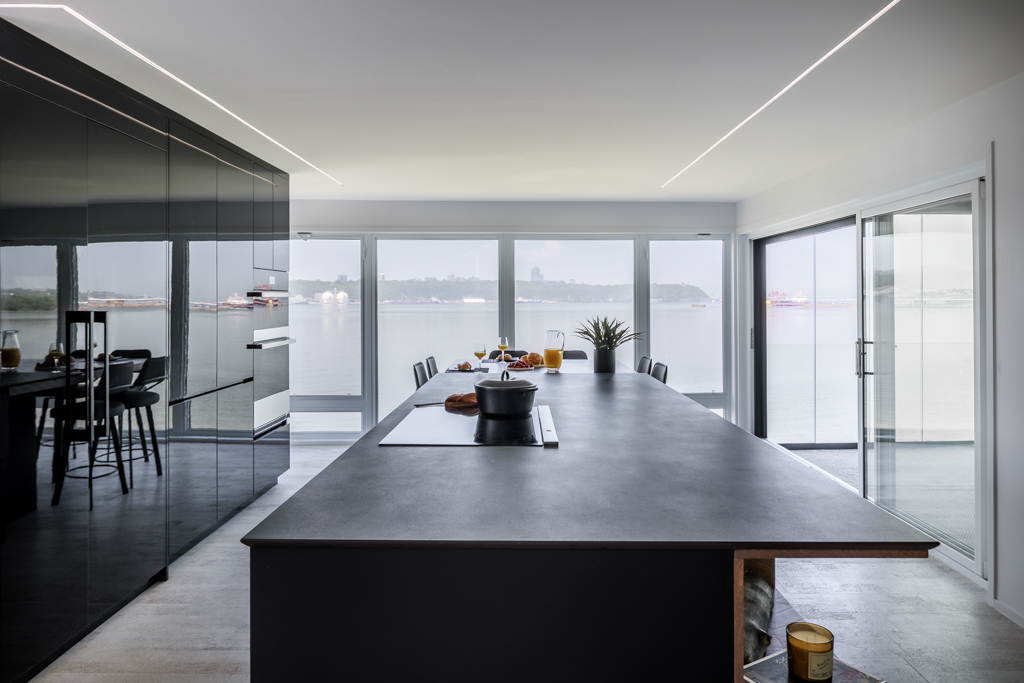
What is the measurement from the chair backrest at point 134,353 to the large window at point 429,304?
3214mm

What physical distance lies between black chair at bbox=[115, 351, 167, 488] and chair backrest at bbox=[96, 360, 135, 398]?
4cm

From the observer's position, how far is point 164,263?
9.91 ft

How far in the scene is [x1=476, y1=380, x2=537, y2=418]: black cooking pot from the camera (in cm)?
189

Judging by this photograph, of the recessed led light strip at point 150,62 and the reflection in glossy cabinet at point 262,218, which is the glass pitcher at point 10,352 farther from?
the reflection in glossy cabinet at point 262,218

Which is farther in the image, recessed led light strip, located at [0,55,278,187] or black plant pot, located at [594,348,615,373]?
black plant pot, located at [594,348,615,373]

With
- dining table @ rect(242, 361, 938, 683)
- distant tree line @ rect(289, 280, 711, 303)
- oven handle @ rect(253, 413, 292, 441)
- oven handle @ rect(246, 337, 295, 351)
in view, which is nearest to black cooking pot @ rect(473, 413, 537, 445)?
dining table @ rect(242, 361, 938, 683)

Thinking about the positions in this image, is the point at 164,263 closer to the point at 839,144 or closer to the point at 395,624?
the point at 395,624

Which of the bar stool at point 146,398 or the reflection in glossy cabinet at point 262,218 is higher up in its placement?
the reflection in glossy cabinet at point 262,218

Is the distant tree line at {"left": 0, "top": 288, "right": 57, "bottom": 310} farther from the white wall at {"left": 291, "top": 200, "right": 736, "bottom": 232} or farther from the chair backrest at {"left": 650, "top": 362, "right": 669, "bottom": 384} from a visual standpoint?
the white wall at {"left": 291, "top": 200, "right": 736, "bottom": 232}

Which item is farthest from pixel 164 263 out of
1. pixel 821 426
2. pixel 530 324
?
pixel 821 426

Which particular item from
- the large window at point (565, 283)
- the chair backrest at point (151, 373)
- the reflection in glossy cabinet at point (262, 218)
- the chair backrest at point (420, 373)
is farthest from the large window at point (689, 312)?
the chair backrest at point (151, 373)

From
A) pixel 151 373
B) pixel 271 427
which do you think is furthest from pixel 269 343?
pixel 151 373

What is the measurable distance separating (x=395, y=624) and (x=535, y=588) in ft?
0.87

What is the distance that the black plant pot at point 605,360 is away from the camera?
3.64 metres
